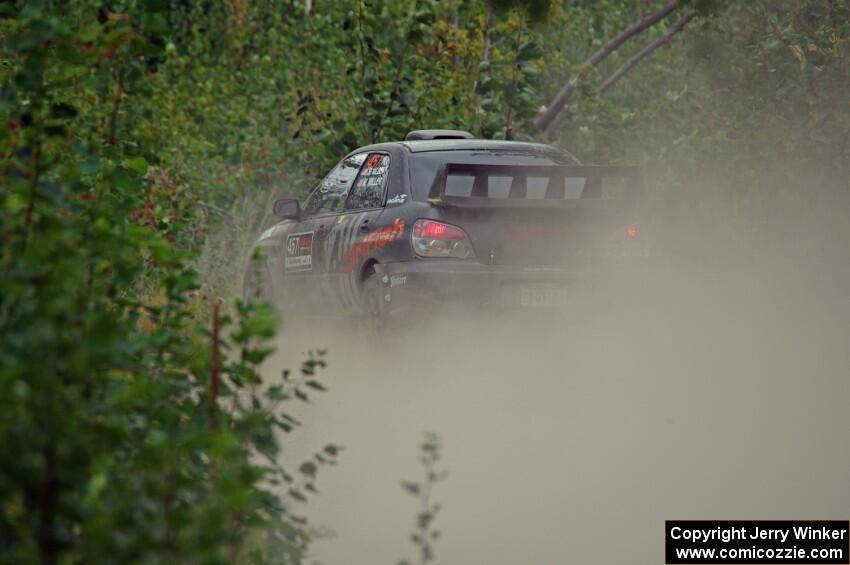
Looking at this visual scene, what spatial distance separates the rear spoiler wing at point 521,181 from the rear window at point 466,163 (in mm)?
76

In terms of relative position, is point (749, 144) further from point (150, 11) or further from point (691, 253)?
point (150, 11)

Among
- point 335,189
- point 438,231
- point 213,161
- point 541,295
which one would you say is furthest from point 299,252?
point 213,161

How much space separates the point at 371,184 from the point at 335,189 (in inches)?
32.4

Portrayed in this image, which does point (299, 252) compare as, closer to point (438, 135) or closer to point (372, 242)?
point (438, 135)

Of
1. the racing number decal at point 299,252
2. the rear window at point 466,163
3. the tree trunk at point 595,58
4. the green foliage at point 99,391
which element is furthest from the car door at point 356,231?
Answer: the tree trunk at point 595,58

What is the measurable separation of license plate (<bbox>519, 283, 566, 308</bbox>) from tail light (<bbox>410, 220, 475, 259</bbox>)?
1.32 feet

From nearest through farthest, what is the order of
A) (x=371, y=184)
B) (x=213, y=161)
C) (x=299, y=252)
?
(x=371, y=184) → (x=299, y=252) → (x=213, y=161)

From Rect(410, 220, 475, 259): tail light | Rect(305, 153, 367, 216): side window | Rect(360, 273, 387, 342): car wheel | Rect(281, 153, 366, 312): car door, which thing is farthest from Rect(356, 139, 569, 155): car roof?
Rect(410, 220, 475, 259): tail light

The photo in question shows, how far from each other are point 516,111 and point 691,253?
274 cm

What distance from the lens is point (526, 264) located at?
965 centimetres

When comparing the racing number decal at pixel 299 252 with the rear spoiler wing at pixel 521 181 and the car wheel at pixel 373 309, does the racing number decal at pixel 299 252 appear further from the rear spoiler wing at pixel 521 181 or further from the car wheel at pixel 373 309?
the rear spoiler wing at pixel 521 181

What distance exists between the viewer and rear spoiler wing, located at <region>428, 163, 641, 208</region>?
9.47 meters

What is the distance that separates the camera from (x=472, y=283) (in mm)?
9531

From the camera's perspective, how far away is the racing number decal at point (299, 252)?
11.8 meters
